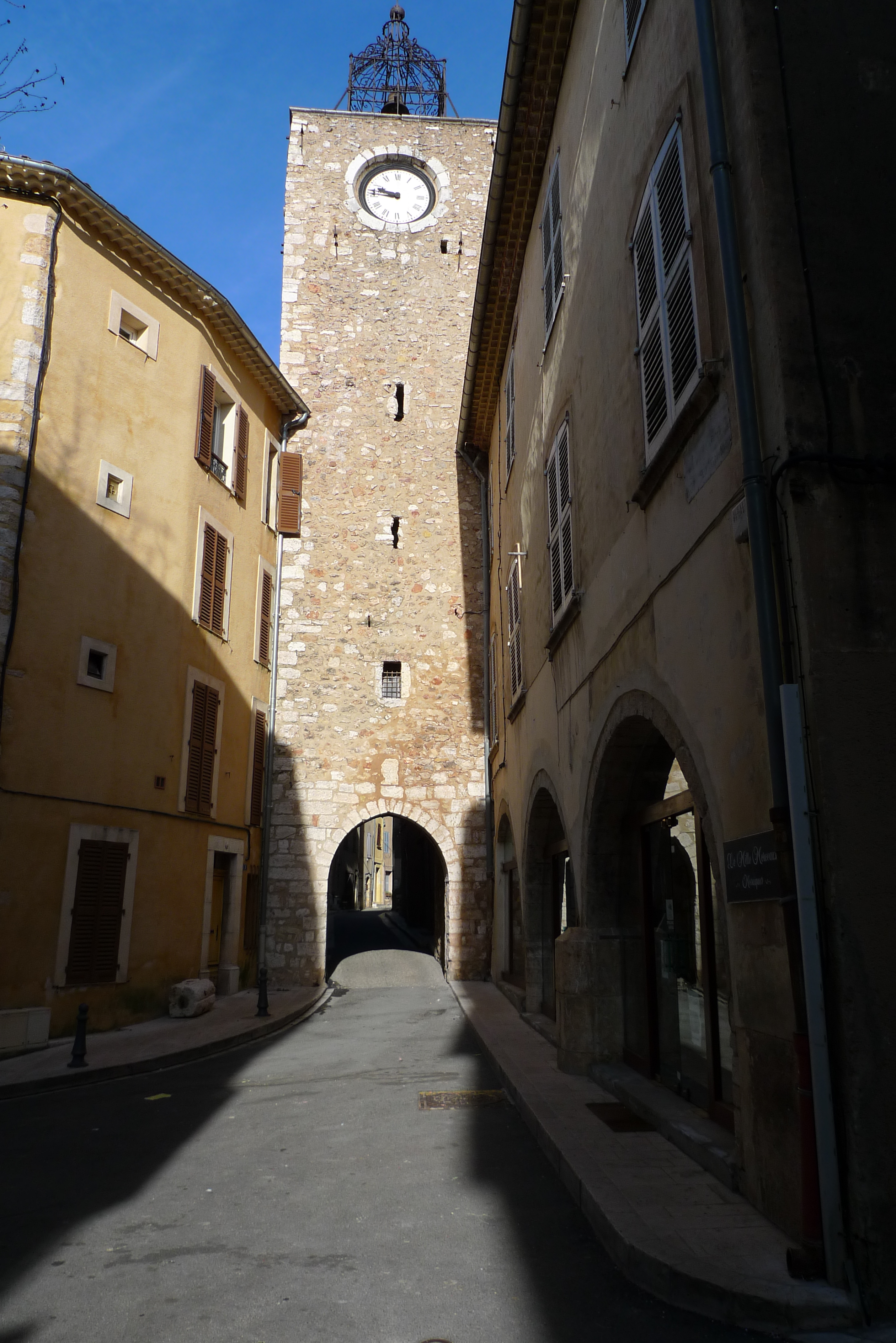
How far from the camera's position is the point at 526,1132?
659 centimetres

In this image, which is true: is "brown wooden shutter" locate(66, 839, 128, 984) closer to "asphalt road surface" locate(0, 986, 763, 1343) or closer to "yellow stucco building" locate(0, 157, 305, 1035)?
"yellow stucco building" locate(0, 157, 305, 1035)

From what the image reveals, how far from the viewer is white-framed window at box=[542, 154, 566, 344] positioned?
9.85 m

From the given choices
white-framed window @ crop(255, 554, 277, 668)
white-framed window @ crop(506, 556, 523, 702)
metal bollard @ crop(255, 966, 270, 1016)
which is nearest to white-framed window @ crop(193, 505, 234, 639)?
white-framed window @ crop(255, 554, 277, 668)

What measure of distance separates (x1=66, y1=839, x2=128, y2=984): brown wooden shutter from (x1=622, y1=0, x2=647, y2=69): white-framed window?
970cm

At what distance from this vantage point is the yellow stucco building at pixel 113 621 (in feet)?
35.8

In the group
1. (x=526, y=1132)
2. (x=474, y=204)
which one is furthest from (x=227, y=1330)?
(x=474, y=204)

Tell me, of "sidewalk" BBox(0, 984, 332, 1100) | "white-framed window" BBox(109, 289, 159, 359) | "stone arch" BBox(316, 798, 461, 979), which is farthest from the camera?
"stone arch" BBox(316, 798, 461, 979)

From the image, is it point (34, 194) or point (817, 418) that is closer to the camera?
point (817, 418)

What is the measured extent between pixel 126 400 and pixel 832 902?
39.2ft

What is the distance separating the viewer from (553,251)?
10.2 m

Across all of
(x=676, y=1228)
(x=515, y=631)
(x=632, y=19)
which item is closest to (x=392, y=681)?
(x=515, y=631)

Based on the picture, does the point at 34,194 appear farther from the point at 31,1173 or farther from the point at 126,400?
the point at 31,1173

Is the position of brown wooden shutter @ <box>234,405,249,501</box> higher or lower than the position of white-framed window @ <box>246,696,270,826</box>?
higher

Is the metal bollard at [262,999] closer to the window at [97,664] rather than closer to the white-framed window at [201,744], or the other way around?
the white-framed window at [201,744]
